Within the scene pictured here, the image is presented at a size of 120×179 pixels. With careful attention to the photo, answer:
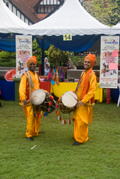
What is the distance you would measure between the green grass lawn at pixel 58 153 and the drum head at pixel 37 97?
0.76 m

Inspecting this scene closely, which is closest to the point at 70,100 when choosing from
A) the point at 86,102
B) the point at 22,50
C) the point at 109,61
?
the point at 86,102

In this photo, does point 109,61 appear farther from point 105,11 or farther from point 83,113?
point 105,11

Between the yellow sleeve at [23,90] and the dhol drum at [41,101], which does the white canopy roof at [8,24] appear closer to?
the yellow sleeve at [23,90]

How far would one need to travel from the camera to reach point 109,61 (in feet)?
26.4

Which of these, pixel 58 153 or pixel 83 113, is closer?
pixel 58 153

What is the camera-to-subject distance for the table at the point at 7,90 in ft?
29.8

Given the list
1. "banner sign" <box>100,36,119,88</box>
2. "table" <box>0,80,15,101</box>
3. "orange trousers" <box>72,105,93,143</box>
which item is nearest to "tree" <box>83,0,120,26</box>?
"banner sign" <box>100,36,119,88</box>

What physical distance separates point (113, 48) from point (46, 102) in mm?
3996

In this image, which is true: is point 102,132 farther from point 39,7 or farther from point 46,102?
point 39,7

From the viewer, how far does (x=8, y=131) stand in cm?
560

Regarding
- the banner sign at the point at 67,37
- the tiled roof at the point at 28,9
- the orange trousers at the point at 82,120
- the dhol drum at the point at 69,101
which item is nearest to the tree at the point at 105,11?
the tiled roof at the point at 28,9

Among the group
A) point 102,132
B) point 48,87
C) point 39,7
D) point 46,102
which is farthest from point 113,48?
point 39,7

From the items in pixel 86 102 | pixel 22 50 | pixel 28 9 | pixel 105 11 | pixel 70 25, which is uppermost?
pixel 28 9

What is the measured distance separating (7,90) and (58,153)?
520 cm
